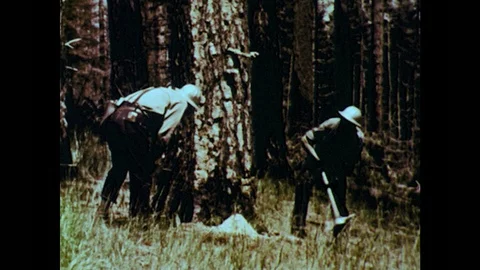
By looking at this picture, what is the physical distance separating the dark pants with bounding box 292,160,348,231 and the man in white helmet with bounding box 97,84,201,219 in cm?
84

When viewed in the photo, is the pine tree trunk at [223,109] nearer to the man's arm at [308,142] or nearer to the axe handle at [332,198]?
the man's arm at [308,142]

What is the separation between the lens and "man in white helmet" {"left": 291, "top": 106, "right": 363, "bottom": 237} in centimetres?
566

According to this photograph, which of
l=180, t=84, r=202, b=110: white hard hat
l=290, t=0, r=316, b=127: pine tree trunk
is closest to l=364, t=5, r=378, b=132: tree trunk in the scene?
l=290, t=0, r=316, b=127: pine tree trunk

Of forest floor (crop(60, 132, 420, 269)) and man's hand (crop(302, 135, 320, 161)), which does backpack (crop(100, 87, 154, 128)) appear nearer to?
forest floor (crop(60, 132, 420, 269))

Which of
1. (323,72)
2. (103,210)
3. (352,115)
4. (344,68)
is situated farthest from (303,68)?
(103,210)

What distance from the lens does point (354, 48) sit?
5.66 metres

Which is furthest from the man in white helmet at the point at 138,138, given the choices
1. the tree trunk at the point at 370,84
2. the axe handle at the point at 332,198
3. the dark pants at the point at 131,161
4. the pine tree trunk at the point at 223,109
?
the tree trunk at the point at 370,84

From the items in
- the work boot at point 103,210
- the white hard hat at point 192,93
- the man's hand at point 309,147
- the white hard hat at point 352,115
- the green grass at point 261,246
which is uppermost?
the white hard hat at point 192,93

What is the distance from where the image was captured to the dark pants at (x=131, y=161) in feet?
19.3

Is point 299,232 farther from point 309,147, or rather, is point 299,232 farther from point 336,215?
point 309,147

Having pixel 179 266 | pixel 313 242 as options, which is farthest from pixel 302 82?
pixel 179 266

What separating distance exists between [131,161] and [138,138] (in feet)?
0.48

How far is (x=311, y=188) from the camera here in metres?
5.70

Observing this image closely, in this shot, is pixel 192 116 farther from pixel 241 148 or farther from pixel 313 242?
pixel 313 242
